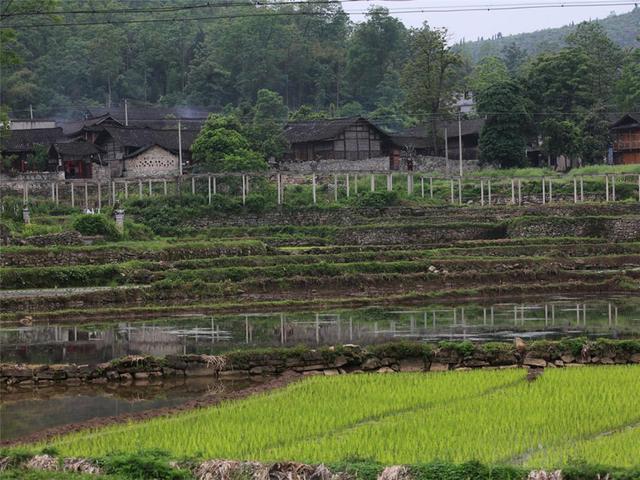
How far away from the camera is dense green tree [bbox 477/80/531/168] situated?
68.1 meters

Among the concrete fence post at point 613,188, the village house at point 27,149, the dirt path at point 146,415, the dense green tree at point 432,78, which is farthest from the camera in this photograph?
the dense green tree at point 432,78

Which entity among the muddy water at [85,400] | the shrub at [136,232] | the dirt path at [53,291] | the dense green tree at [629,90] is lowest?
the muddy water at [85,400]

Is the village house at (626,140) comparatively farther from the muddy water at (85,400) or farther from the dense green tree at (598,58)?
the muddy water at (85,400)

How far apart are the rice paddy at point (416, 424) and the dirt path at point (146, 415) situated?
1.28 ft

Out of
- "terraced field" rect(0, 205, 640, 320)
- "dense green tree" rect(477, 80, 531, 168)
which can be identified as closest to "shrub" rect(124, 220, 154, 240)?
"terraced field" rect(0, 205, 640, 320)

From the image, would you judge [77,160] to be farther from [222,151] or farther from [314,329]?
[314,329]

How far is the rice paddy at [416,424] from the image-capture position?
13.7m

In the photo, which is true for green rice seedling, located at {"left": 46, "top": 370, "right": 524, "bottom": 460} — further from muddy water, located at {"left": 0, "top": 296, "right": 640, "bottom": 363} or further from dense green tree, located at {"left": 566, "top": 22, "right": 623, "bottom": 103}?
dense green tree, located at {"left": 566, "top": 22, "right": 623, "bottom": 103}

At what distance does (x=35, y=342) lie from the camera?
26234mm

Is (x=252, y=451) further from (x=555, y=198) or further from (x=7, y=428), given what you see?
(x=555, y=198)

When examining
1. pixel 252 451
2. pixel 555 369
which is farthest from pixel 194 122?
pixel 252 451

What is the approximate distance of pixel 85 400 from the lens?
19.4 m

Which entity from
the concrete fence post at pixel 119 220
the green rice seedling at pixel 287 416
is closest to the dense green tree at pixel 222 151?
the concrete fence post at pixel 119 220

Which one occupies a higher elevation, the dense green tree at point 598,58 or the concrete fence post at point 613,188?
the dense green tree at point 598,58
